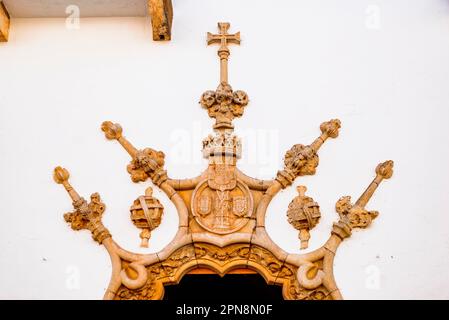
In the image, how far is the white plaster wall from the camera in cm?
580

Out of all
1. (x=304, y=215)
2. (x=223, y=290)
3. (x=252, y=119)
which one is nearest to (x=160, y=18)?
(x=252, y=119)

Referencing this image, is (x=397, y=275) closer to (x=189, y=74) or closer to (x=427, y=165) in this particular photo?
(x=427, y=165)

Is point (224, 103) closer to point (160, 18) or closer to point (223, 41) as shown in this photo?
point (223, 41)

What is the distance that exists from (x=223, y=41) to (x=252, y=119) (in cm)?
71

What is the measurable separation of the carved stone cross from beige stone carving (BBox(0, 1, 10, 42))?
5.52 feet

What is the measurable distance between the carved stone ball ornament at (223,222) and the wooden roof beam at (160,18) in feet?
3.03

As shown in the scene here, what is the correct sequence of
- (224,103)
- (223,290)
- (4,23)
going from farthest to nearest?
(223,290) < (4,23) < (224,103)

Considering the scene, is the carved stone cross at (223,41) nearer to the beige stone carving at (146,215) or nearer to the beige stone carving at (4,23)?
the beige stone carving at (146,215)

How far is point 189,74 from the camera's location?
20.9ft

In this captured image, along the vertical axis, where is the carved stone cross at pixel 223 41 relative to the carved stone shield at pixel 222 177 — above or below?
above

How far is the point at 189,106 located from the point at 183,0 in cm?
100

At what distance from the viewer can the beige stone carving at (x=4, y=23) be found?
648cm

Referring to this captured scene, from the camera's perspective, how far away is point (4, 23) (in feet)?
21.4

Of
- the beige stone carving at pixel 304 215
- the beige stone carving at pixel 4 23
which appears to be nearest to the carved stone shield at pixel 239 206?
the beige stone carving at pixel 304 215
